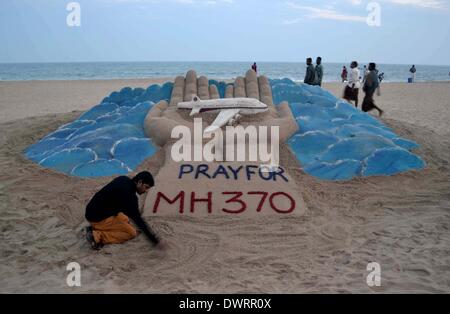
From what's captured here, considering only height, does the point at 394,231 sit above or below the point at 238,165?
below

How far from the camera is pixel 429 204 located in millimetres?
5234

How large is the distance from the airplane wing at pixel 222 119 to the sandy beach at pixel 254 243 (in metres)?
0.92

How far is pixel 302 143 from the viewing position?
21.5 ft

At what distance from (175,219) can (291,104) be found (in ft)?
13.0

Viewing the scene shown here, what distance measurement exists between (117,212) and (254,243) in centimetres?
149

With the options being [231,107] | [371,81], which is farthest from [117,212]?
[371,81]

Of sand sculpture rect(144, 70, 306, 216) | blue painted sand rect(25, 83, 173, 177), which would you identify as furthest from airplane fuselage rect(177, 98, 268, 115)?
blue painted sand rect(25, 83, 173, 177)

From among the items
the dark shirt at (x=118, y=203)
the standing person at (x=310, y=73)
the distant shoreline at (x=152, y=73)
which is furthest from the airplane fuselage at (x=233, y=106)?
the distant shoreline at (x=152, y=73)

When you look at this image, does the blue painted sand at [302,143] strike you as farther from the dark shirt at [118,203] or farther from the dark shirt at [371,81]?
the dark shirt at [118,203]

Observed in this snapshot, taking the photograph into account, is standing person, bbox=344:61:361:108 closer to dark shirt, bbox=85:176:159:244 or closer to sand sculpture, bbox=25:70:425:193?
sand sculpture, bbox=25:70:425:193

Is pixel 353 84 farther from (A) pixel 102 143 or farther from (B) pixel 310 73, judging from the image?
(A) pixel 102 143

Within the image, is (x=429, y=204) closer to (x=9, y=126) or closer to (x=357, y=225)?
(x=357, y=225)

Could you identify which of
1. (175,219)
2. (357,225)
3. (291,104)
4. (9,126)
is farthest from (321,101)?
(9,126)

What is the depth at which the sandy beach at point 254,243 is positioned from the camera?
142 inches
